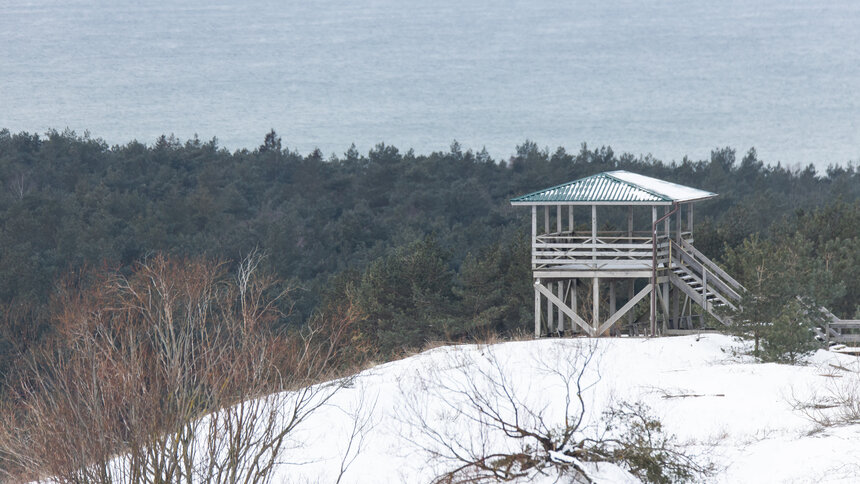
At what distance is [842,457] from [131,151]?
93.3m

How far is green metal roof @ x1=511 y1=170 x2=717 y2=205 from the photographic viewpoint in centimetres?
3061

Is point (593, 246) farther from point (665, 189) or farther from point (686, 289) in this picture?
point (665, 189)

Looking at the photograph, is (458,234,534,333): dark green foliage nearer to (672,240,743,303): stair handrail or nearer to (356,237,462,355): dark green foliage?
(356,237,462,355): dark green foliage

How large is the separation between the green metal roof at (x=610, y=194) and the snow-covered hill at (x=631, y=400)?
6.65 metres

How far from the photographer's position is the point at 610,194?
3106 centimetres

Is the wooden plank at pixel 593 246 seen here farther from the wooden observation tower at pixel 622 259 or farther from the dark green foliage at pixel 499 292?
the dark green foliage at pixel 499 292

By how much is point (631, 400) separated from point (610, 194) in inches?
492

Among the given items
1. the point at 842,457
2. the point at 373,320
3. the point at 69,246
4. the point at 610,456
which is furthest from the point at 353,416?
the point at 69,246

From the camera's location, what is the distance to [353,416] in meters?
19.2

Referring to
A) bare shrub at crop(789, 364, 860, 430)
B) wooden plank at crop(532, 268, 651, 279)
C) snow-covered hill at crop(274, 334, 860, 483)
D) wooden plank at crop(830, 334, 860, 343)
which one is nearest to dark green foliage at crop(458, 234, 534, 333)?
wooden plank at crop(532, 268, 651, 279)

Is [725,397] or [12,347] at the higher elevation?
[725,397]

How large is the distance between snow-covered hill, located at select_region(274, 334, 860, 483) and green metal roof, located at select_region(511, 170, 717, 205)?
6648 mm

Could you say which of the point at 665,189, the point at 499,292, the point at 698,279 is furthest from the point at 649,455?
the point at 499,292

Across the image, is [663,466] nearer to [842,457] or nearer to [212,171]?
[842,457]
